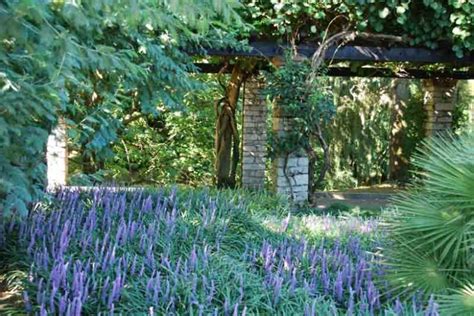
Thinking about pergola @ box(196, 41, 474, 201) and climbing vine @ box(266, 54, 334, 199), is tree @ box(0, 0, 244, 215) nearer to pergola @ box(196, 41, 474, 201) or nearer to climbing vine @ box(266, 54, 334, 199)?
climbing vine @ box(266, 54, 334, 199)

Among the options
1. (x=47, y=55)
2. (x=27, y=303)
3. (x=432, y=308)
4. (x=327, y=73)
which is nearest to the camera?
(x=47, y=55)

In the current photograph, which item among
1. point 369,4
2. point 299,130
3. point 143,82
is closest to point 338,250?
point 143,82

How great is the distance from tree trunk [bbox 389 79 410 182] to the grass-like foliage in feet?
39.5

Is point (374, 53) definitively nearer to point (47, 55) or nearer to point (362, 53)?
point (362, 53)

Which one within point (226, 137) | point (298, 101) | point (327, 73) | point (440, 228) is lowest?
point (440, 228)

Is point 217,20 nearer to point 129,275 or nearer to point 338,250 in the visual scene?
point 338,250

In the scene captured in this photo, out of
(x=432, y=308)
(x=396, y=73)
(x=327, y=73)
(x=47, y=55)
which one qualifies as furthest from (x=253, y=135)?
(x=47, y=55)

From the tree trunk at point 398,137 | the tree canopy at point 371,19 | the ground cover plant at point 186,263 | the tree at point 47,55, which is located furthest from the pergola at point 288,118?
the tree trunk at point 398,137

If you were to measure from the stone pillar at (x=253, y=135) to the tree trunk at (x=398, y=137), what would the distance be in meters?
6.02

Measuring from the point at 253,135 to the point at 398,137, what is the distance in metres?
6.46

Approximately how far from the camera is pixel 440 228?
10.8 feet

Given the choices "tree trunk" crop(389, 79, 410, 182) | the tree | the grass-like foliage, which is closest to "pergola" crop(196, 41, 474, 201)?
"tree trunk" crop(389, 79, 410, 182)

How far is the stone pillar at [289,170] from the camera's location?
8883 mm

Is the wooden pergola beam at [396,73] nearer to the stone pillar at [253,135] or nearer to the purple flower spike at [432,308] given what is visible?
the stone pillar at [253,135]
